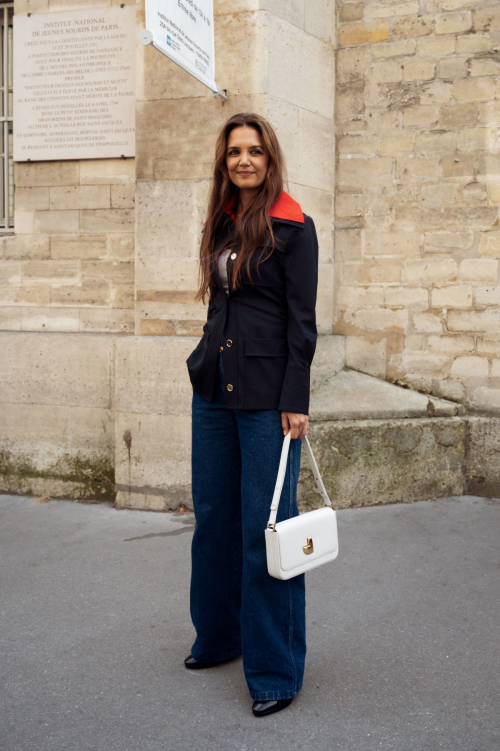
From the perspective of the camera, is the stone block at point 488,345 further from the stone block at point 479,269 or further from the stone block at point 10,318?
the stone block at point 10,318

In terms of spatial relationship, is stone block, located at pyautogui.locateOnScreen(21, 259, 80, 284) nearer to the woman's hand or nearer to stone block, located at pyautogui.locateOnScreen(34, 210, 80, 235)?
stone block, located at pyautogui.locateOnScreen(34, 210, 80, 235)

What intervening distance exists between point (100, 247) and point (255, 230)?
9.63 ft

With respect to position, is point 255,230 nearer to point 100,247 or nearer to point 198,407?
point 198,407

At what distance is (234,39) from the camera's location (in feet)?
15.2

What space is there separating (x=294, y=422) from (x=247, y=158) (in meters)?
0.87

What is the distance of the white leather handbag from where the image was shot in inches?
95.0

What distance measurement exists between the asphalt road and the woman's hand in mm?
911

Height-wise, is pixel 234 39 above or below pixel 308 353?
above

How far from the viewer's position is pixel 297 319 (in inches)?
99.1

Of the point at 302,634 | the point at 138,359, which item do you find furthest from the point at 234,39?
the point at 302,634

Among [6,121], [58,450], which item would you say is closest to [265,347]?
[58,450]

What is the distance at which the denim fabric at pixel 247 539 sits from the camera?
2.57m

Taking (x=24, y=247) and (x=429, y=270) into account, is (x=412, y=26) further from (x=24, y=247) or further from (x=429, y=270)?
(x=24, y=247)

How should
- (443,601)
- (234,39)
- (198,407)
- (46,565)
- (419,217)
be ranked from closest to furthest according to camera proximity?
1. (198,407)
2. (443,601)
3. (46,565)
4. (234,39)
5. (419,217)
